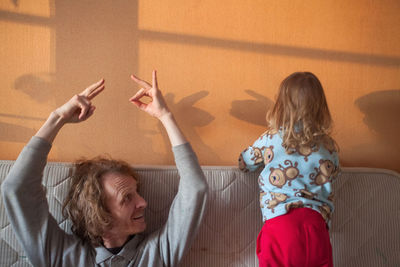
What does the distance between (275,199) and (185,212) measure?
1.17 ft

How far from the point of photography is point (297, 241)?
3.98 feet

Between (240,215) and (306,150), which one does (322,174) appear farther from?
(240,215)

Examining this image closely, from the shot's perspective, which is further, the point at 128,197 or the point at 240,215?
the point at 240,215

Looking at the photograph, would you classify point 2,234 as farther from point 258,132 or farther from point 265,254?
point 258,132

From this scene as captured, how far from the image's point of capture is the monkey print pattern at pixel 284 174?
1.28 metres

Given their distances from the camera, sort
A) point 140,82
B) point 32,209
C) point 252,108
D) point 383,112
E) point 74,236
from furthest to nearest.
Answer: point 383,112, point 252,108, point 140,82, point 74,236, point 32,209

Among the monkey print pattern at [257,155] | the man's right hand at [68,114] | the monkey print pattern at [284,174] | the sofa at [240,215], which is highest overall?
the man's right hand at [68,114]

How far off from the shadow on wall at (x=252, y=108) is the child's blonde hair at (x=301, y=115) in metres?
0.25

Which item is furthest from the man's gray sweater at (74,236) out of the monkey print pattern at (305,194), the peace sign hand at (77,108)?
the monkey print pattern at (305,194)

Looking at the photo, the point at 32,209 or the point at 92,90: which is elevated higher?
the point at 92,90

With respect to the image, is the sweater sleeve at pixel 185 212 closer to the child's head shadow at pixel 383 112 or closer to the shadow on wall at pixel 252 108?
the shadow on wall at pixel 252 108

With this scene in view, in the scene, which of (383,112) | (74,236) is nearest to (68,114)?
(74,236)

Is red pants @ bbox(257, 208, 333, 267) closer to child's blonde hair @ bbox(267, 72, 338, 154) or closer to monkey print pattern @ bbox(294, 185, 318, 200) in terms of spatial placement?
monkey print pattern @ bbox(294, 185, 318, 200)

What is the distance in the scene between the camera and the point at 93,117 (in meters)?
1.51
